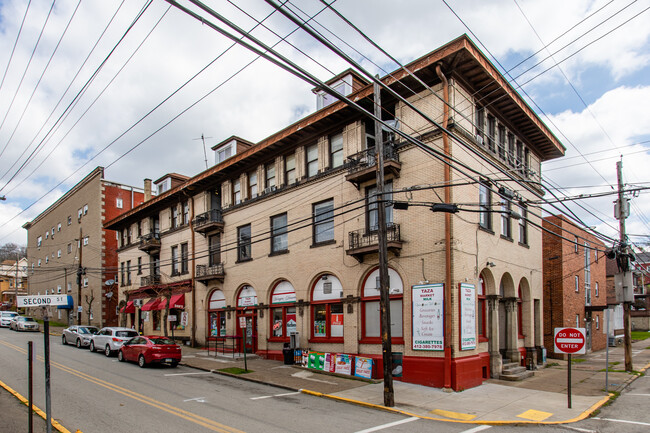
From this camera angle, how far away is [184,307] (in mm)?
29641

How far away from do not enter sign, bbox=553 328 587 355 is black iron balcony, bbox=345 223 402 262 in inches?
243

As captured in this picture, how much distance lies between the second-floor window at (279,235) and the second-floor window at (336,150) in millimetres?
4124

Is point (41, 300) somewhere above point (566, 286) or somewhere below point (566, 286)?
above

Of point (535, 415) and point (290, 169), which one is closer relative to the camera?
point (535, 415)

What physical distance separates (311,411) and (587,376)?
515 inches

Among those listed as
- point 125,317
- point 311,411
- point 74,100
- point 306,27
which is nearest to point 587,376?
point 311,411

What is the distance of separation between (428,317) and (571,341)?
182 inches

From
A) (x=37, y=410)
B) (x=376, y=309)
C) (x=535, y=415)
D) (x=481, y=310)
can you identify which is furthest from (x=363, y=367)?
(x=37, y=410)

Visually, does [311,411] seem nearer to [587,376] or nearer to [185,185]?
[587,376]

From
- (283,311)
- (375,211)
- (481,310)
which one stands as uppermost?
(375,211)

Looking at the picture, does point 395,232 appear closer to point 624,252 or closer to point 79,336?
point 624,252

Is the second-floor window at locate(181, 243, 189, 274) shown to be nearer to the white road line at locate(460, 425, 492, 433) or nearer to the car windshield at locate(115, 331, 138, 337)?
the car windshield at locate(115, 331, 138, 337)

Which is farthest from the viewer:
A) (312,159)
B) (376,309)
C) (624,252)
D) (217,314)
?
(217,314)

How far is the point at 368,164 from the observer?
18281 millimetres
